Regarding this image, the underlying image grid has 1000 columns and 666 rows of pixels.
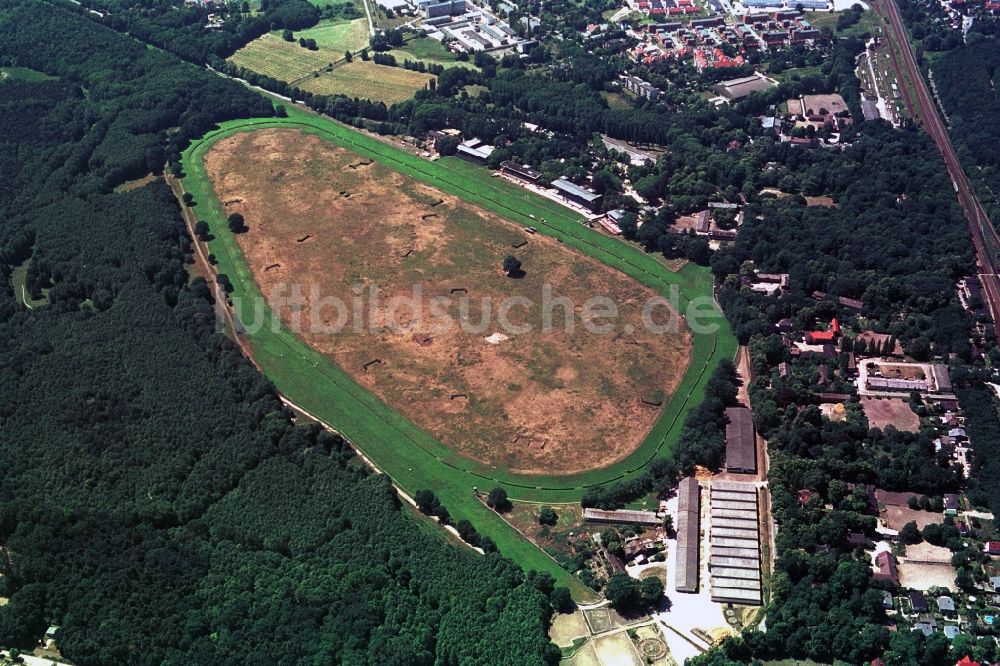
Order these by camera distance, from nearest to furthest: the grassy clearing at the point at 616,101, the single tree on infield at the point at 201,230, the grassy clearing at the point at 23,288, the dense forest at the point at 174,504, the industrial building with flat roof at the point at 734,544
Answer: the dense forest at the point at 174,504, the industrial building with flat roof at the point at 734,544, the grassy clearing at the point at 23,288, the single tree on infield at the point at 201,230, the grassy clearing at the point at 616,101

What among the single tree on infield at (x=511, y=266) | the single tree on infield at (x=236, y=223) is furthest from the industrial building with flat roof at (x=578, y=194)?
the single tree on infield at (x=236, y=223)

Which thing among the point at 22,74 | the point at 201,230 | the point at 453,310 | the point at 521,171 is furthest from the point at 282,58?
the point at 453,310

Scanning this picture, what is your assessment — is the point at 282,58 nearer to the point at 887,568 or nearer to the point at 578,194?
the point at 578,194

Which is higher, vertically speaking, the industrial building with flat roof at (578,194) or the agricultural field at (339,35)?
the industrial building with flat roof at (578,194)

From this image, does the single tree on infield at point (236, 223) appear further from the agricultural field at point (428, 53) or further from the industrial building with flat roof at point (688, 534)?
the industrial building with flat roof at point (688, 534)

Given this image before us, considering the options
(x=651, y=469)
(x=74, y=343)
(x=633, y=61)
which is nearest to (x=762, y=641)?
(x=651, y=469)

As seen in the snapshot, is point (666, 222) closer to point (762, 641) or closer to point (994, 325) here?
point (994, 325)

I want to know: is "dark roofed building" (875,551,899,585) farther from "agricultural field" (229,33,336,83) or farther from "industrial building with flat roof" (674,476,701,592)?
"agricultural field" (229,33,336,83)
